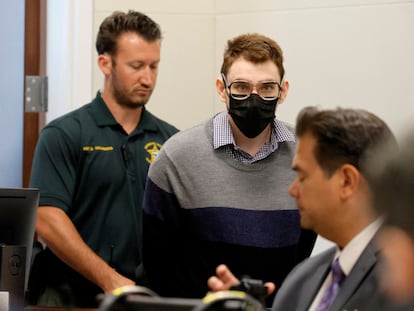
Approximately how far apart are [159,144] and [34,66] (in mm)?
1105

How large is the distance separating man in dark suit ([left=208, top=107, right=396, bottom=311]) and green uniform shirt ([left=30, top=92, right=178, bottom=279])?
1330mm

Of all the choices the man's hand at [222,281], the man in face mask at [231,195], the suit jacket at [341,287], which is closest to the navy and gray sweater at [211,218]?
the man in face mask at [231,195]

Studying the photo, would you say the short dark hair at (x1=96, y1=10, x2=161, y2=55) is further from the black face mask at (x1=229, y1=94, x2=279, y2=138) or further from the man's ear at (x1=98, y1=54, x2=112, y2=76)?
the black face mask at (x1=229, y1=94, x2=279, y2=138)

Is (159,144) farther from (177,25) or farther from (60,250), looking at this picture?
(177,25)

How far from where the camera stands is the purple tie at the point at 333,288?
2.36 m

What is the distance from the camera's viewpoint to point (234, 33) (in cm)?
463

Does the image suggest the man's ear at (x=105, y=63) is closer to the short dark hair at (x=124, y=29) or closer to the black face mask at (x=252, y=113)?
the short dark hair at (x=124, y=29)

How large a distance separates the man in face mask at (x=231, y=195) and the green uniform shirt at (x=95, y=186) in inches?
22.3

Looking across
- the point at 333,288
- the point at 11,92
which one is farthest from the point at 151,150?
the point at 333,288

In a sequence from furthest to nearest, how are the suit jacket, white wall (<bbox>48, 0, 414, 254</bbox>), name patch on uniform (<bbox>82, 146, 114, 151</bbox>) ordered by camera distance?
white wall (<bbox>48, 0, 414, 254</bbox>)
name patch on uniform (<bbox>82, 146, 114, 151</bbox>)
the suit jacket

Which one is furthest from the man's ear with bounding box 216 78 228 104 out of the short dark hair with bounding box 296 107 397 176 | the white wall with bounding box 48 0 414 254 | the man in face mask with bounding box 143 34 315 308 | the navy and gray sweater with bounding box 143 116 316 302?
the white wall with bounding box 48 0 414 254

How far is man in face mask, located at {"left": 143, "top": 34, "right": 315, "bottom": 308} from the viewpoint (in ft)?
10.1

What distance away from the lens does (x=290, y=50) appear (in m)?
4.46

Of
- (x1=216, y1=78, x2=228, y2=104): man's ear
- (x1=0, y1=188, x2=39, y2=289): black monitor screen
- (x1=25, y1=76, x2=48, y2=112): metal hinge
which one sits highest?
(x1=216, y1=78, x2=228, y2=104): man's ear
